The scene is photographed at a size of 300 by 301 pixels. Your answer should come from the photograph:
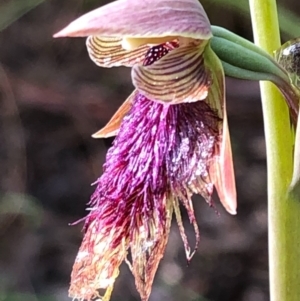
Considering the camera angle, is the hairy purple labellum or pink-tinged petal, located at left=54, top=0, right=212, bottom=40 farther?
the hairy purple labellum

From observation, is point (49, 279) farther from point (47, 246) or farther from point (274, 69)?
point (274, 69)

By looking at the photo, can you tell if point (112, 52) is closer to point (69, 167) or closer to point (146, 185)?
point (146, 185)

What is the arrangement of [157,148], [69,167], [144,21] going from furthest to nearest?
1. [69,167]
2. [157,148]
3. [144,21]

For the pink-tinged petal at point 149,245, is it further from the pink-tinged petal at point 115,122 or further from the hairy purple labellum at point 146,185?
the pink-tinged petal at point 115,122

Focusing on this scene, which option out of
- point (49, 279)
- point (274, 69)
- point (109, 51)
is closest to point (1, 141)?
point (49, 279)

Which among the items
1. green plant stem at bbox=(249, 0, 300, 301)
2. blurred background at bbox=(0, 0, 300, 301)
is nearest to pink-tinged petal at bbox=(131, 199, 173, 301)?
green plant stem at bbox=(249, 0, 300, 301)

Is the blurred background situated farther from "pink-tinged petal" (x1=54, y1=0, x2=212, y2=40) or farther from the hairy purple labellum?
"pink-tinged petal" (x1=54, y1=0, x2=212, y2=40)

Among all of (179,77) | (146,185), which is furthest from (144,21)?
(146,185)
